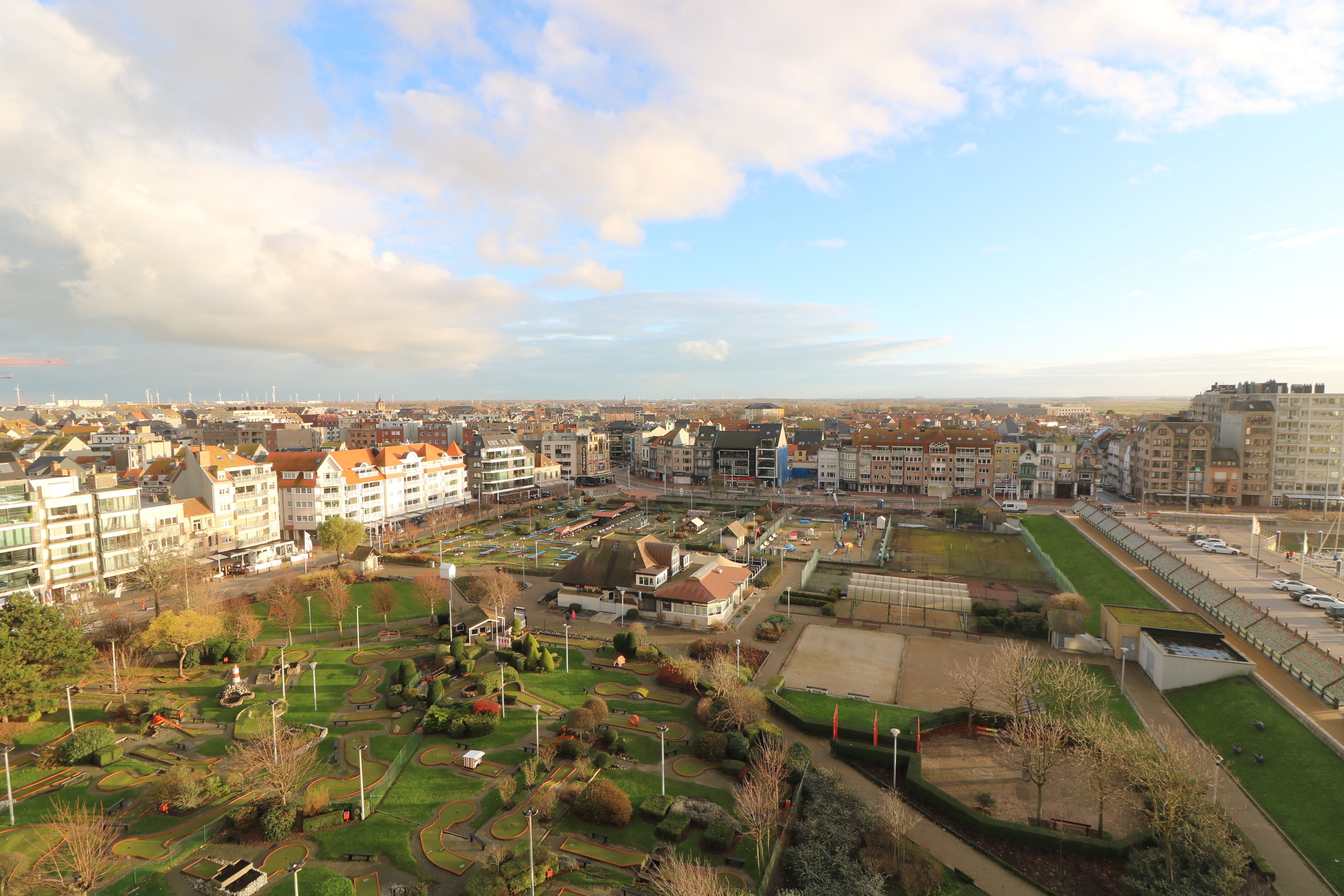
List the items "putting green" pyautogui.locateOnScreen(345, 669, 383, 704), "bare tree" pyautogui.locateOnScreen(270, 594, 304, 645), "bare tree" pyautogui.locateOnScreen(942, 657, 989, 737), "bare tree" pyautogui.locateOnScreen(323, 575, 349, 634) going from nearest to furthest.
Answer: "bare tree" pyautogui.locateOnScreen(942, 657, 989, 737) < "putting green" pyautogui.locateOnScreen(345, 669, 383, 704) < "bare tree" pyautogui.locateOnScreen(270, 594, 304, 645) < "bare tree" pyautogui.locateOnScreen(323, 575, 349, 634)

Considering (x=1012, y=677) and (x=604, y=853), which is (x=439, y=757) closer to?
(x=604, y=853)

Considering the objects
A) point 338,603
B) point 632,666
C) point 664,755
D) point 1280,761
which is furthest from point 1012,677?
point 338,603

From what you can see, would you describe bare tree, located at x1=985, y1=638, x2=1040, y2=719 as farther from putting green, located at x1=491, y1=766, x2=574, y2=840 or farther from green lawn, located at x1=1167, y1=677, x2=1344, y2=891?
putting green, located at x1=491, y1=766, x2=574, y2=840

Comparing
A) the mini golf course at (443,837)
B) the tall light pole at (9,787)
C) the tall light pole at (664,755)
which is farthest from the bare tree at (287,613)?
the tall light pole at (664,755)

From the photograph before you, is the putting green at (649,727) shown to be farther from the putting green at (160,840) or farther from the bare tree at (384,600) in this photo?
the bare tree at (384,600)

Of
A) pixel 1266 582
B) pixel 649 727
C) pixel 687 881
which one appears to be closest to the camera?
pixel 687 881

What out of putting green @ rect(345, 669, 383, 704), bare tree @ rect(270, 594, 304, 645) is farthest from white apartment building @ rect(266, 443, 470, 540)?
putting green @ rect(345, 669, 383, 704)
